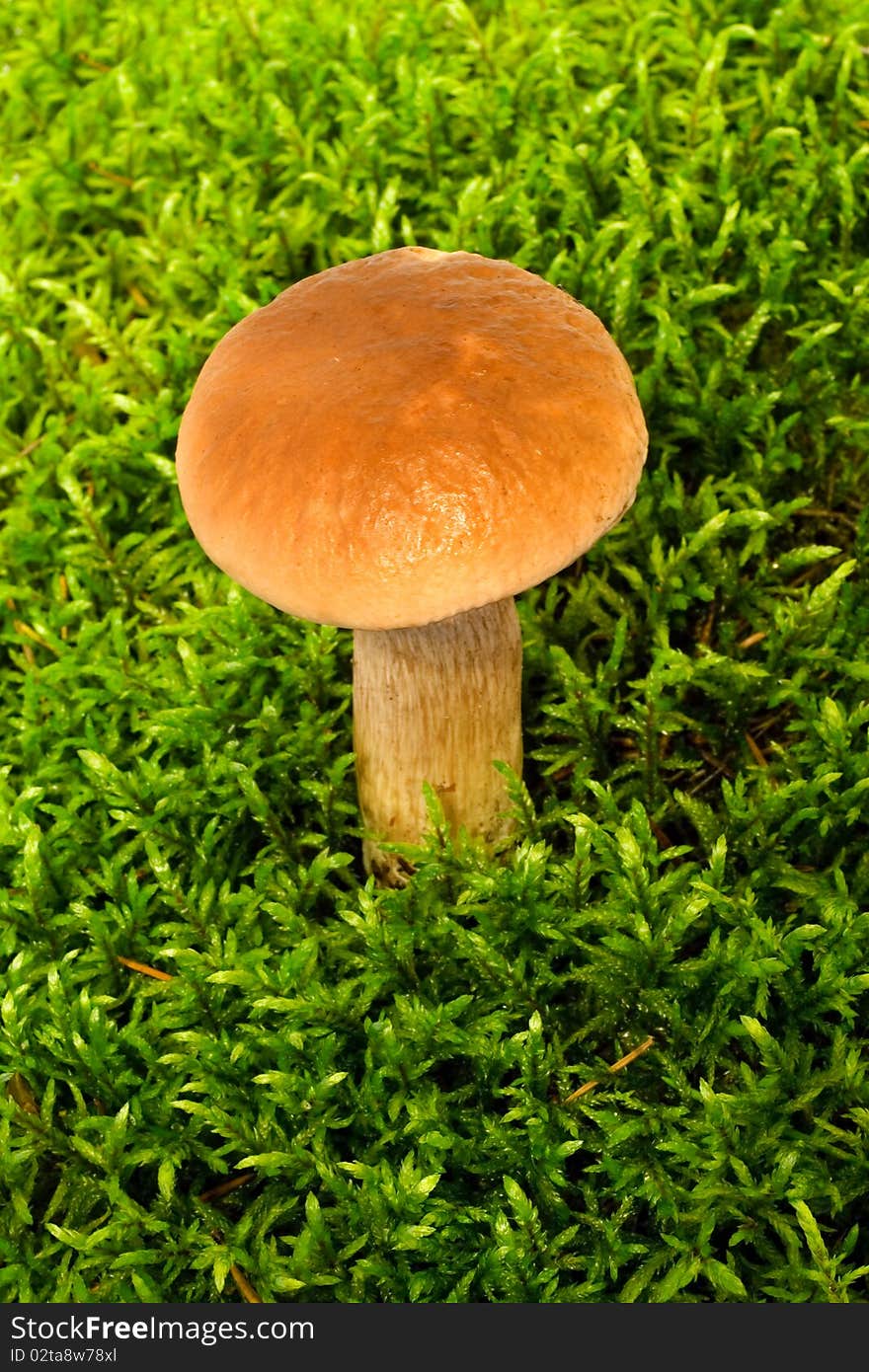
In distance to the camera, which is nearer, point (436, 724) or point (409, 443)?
point (409, 443)

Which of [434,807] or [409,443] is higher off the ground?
[409,443]

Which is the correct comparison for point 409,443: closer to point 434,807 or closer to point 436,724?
point 436,724

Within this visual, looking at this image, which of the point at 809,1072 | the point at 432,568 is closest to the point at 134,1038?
the point at 432,568

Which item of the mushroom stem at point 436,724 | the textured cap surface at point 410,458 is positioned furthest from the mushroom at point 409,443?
the mushroom stem at point 436,724

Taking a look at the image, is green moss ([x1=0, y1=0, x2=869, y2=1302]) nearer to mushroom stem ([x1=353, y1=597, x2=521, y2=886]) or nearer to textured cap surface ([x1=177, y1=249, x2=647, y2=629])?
mushroom stem ([x1=353, y1=597, x2=521, y2=886])

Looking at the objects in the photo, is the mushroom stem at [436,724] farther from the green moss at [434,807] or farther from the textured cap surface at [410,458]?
the textured cap surface at [410,458]

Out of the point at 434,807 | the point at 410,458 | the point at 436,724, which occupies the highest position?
the point at 410,458

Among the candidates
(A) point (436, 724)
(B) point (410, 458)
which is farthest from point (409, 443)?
(A) point (436, 724)
